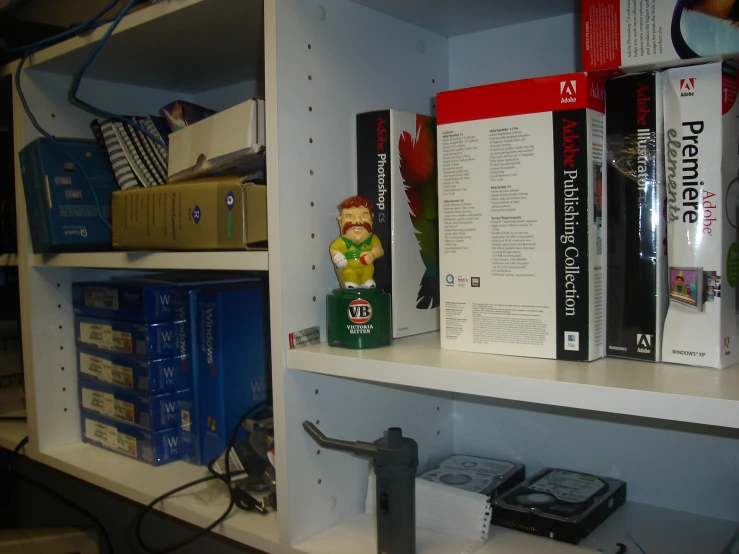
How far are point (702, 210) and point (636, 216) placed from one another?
0.06m

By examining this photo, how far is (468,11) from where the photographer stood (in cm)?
89

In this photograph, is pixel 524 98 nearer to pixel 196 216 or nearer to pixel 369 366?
pixel 369 366

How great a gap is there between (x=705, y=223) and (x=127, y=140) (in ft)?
2.78

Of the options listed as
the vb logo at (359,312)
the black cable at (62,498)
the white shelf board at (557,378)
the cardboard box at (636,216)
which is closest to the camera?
the white shelf board at (557,378)

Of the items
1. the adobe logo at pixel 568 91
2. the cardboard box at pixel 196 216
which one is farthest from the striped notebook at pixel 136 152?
the adobe logo at pixel 568 91

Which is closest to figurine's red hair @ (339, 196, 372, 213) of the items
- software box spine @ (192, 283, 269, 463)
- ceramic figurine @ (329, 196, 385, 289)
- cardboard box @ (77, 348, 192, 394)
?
ceramic figurine @ (329, 196, 385, 289)

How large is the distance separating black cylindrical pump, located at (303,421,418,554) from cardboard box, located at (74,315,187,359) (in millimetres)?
495

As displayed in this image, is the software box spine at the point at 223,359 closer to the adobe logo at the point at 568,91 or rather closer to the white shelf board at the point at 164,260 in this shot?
the white shelf board at the point at 164,260

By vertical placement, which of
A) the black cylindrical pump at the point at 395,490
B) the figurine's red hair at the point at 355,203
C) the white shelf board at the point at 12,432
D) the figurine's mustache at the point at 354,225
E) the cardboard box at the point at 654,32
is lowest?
the white shelf board at the point at 12,432

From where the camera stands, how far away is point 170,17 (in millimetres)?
864

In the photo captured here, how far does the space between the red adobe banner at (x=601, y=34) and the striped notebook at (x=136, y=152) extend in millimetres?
662

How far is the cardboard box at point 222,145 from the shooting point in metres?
0.79

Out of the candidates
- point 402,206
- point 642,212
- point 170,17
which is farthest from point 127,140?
point 642,212

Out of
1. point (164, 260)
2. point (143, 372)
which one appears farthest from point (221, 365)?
point (164, 260)
